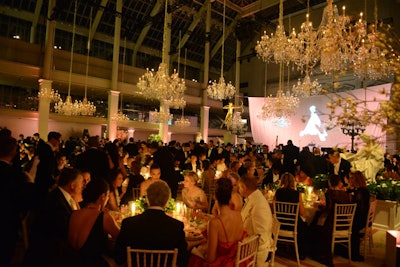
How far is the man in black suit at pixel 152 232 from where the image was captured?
219 cm

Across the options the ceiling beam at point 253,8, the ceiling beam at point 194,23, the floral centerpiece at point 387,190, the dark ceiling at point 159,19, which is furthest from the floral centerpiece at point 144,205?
the ceiling beam at point 194,23

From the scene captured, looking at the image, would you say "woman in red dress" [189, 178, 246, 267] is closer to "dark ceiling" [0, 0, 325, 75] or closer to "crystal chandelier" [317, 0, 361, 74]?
"crystal chandelier" [317, 0, 361, 74]

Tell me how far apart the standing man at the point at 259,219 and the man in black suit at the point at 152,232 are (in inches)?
49.5

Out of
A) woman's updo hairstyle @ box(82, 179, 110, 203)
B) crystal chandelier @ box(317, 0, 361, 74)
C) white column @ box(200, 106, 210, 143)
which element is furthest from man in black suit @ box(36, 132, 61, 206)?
white column @ box(200, 106, 210, 143)

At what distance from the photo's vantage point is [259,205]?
3348mm

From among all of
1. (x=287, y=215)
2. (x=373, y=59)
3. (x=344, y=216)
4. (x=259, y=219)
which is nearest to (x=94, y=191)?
(x=259, y=219)

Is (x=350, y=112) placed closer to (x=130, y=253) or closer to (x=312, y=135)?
(x=130, y=253)

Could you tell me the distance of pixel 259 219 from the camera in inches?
131

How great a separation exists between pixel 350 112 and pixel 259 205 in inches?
72.0

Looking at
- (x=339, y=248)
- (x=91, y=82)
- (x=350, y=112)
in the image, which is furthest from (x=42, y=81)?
(x=350, y=112)

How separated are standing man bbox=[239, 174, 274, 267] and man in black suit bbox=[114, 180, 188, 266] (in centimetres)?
126

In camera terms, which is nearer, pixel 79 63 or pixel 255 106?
pixel 255 106

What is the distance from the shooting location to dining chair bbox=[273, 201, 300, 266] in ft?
13.9

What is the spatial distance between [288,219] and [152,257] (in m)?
2.70
